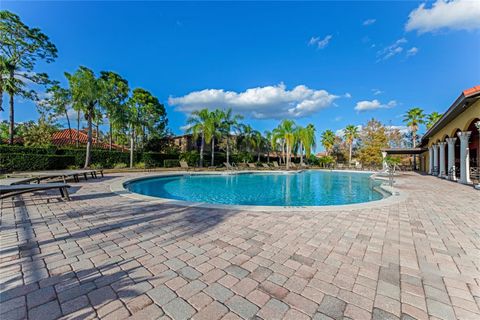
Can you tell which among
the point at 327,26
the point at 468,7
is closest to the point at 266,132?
the point at 327,26

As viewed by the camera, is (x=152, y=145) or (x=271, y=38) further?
(x=152, y=145)

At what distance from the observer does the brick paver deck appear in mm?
1716

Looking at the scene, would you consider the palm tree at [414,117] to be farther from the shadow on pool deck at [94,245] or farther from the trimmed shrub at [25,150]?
the trimmed shrub at [25,150]

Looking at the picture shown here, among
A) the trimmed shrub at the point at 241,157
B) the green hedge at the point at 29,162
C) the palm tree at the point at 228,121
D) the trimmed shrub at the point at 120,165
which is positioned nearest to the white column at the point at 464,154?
the palm tree at the point at 228,121

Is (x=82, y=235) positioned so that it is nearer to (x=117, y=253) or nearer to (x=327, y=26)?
(x=117, y=253)

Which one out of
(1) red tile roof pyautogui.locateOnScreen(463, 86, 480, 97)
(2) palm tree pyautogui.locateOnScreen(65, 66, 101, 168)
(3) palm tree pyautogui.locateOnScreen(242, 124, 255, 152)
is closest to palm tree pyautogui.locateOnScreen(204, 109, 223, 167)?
(3) palm tree pyautogui.locateOnScreen(242, 124, 255, 152)

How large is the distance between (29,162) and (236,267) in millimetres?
19343

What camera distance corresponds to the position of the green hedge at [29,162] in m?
13.5

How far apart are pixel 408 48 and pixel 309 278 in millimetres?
16852

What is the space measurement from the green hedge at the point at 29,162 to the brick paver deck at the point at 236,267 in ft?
46.0

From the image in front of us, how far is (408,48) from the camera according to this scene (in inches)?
500

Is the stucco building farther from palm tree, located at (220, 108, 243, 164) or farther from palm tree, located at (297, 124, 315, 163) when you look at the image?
palm tree, located at (220, 108, 243, 164)

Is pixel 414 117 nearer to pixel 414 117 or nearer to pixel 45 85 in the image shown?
pixel 414 117

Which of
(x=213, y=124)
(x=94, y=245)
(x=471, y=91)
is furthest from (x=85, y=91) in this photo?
(x=471, y=91)
